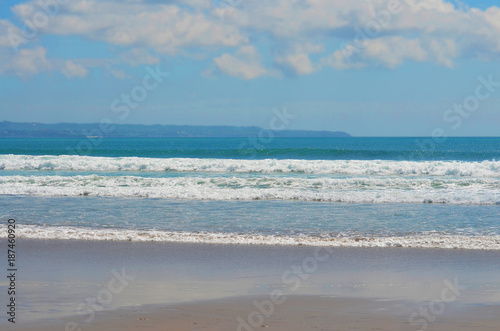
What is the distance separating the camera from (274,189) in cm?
1891

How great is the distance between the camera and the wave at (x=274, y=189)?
678 inches

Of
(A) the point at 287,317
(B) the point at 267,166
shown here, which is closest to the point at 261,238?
(A) the point at 287,317

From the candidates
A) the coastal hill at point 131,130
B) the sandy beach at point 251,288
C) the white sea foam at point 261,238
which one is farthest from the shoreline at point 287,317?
the coastal hill at point 131,130

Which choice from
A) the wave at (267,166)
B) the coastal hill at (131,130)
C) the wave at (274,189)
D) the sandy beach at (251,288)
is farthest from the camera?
Answer: the coastal hill at (131,130)

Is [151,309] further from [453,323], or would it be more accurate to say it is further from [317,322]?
[453,323]

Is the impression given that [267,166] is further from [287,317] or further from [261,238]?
[287,317]

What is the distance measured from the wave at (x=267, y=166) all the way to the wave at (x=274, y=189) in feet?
14.5

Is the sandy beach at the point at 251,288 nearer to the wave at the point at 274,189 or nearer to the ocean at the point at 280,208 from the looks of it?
the ocean at the point at 280,208

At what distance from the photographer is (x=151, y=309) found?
6316mm

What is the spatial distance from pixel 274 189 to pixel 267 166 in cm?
993

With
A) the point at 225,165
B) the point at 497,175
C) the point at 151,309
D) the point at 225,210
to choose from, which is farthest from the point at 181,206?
the point at 497,175

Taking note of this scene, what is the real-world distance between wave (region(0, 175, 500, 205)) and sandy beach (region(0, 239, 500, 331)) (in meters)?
7.31

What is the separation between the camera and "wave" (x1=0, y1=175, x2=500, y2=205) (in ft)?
56.5

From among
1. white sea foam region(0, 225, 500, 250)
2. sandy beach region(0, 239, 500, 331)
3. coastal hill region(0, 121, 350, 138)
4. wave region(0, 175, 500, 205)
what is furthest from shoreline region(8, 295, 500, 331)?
coastal hill region(0, 121, 350, 138)
